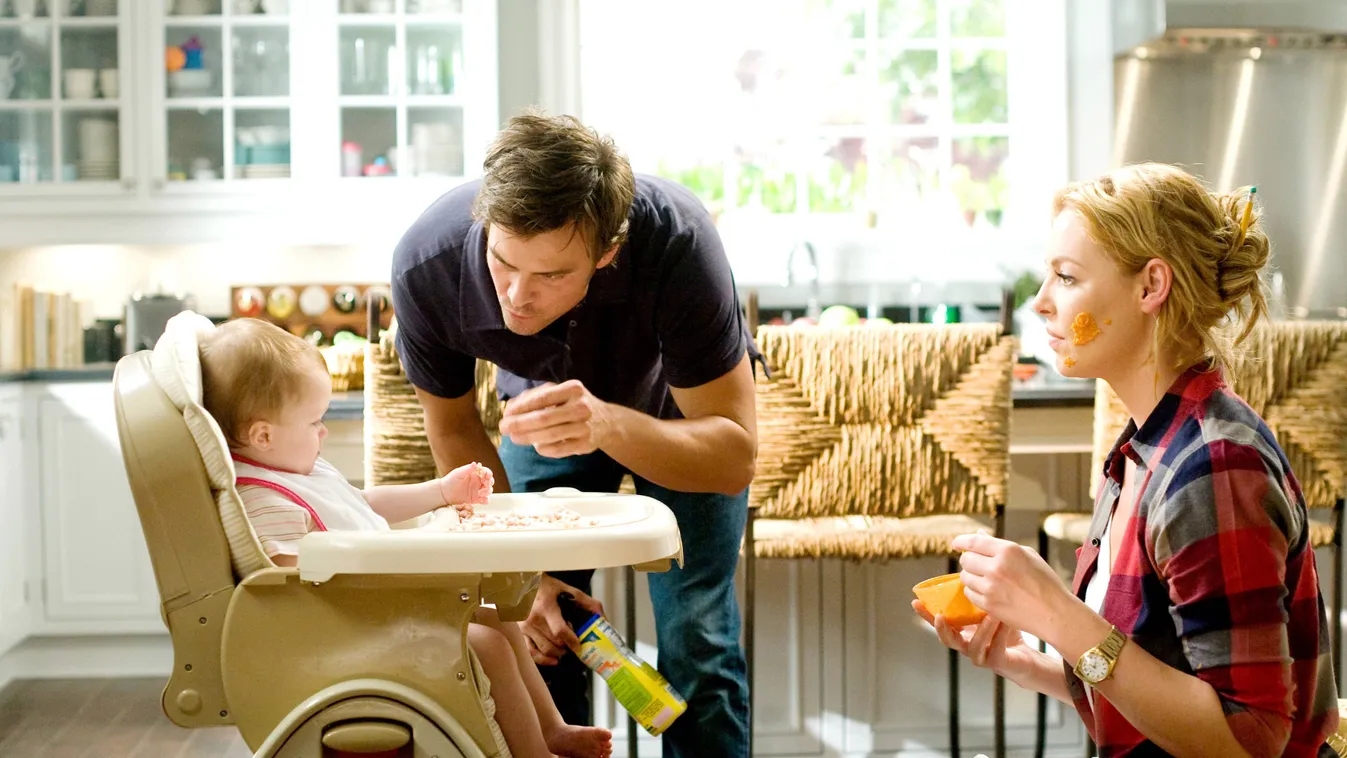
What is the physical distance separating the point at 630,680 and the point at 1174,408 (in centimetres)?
87

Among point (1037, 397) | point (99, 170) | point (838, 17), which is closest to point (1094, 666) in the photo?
point (1037, 397)

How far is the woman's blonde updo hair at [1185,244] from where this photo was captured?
1278 mm

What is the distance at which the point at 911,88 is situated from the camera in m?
4.46

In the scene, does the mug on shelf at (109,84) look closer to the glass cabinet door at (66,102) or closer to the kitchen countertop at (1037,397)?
the glass cabinet door at (66,102)

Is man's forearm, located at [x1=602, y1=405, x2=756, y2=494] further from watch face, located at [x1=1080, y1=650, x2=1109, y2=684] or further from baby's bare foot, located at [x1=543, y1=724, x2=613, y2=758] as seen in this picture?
watch face, located at [x1=1080, y1=650, x2=1109, y2=684]

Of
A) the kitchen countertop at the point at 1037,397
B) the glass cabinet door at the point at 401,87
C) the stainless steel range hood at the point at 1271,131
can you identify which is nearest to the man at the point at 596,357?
the kitchen countertop at the point at 1037,397

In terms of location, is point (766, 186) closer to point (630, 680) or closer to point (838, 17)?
point (838, 17)

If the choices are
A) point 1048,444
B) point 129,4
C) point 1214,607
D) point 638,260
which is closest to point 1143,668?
point 1214,607

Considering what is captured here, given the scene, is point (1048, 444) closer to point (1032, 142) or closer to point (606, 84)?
point (1032, 142)

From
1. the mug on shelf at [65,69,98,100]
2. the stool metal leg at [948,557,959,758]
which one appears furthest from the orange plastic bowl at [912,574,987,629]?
the mug on shelf at [65,69,98,100]

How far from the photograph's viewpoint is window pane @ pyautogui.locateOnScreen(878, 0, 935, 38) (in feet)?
14.5

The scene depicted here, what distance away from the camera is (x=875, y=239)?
4.27 m

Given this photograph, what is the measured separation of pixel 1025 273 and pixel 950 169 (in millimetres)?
557

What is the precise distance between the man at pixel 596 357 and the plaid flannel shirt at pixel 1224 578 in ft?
2.12
